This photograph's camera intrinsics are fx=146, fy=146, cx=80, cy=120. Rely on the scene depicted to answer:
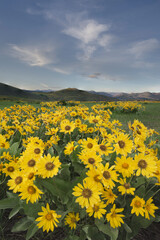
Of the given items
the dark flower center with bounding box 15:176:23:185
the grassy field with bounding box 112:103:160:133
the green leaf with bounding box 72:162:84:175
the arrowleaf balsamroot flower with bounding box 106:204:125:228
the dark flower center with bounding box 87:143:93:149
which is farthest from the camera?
the grassy field with bounding box 112:103:160:133

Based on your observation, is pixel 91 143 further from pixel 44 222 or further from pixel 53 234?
pixel 53 234

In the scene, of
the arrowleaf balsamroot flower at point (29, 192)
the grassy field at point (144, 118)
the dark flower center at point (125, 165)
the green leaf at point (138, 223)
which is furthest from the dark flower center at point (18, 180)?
the grassy field at point (144, 118)

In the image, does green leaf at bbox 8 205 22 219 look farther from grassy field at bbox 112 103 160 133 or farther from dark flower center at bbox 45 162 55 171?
grassy field at bbox 112 103 160 133

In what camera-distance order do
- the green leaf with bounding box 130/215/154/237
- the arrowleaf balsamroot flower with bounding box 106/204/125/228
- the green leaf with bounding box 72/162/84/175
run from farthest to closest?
the green leaf with bounding box 72/162/84/175
the green leaf with bounding box 130/215/154/237
the arrowleaf balsamroot flower with bounding box 106/204/125/228

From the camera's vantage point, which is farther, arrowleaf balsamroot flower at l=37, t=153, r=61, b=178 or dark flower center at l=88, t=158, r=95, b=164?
dark flower center at l=88, t=158, r=95, b=164

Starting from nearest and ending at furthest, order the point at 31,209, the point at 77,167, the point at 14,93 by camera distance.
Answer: the point at 31,209
the point at 77,167
the point at 14,93

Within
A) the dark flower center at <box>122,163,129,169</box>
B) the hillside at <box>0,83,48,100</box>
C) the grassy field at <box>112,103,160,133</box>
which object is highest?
the hillside at <box>0,83,48,100</box>

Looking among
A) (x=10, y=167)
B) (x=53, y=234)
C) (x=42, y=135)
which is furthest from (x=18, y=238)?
(x=42, y=135)

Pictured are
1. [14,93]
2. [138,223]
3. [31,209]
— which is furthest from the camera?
[14,93]

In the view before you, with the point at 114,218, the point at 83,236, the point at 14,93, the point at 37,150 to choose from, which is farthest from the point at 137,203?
the point at 14,93

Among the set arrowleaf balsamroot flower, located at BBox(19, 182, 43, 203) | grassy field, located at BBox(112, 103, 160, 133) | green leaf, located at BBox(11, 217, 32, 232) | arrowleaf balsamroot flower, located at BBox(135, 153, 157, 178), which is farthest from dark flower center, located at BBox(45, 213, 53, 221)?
grassy field, located at BBox(112, 103, 160, 133)

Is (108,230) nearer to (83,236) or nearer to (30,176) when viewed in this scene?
(83,236)

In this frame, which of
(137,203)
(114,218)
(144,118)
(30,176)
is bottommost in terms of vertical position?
(144,118)

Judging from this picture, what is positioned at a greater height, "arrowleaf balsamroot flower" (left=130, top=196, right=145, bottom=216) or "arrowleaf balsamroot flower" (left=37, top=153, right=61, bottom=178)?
"arrowleaf balsamroot flower" (left=37, top=153, right=61, bottom=178)
